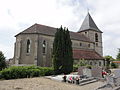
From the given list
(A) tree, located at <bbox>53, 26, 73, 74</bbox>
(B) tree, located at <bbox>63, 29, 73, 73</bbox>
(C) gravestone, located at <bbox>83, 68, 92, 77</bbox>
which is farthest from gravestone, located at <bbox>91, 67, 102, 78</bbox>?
(A) tree, located at <bbox>53, 26, 73, 74</bbox>

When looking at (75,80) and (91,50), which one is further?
(91,50)

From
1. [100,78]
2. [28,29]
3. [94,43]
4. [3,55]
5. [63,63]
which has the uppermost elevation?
[28,29]

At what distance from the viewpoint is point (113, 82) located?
13.0 m

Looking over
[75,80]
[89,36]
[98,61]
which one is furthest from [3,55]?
[89,36]

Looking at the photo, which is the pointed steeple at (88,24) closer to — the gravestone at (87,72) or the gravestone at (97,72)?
the gravestone at (87,72)

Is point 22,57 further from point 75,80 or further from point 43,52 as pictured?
point 75,80

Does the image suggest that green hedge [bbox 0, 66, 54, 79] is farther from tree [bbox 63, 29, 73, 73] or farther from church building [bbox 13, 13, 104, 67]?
church building [bbox 13, 13, 104, 67]

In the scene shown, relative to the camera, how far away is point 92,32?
42.2 metres

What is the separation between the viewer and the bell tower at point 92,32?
41.9 m

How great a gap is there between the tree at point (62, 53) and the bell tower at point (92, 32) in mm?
19870

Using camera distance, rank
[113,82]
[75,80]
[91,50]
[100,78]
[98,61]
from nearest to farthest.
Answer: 1. [113,82]
2. [75,80]
3. [100,78]
4. [98,61]
5. [91,50]

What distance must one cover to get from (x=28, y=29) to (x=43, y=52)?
713 centimetres

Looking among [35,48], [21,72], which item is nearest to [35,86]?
[21,72]

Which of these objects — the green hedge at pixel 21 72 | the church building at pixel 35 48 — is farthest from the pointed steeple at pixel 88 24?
the green hedge at pixel 21 72
